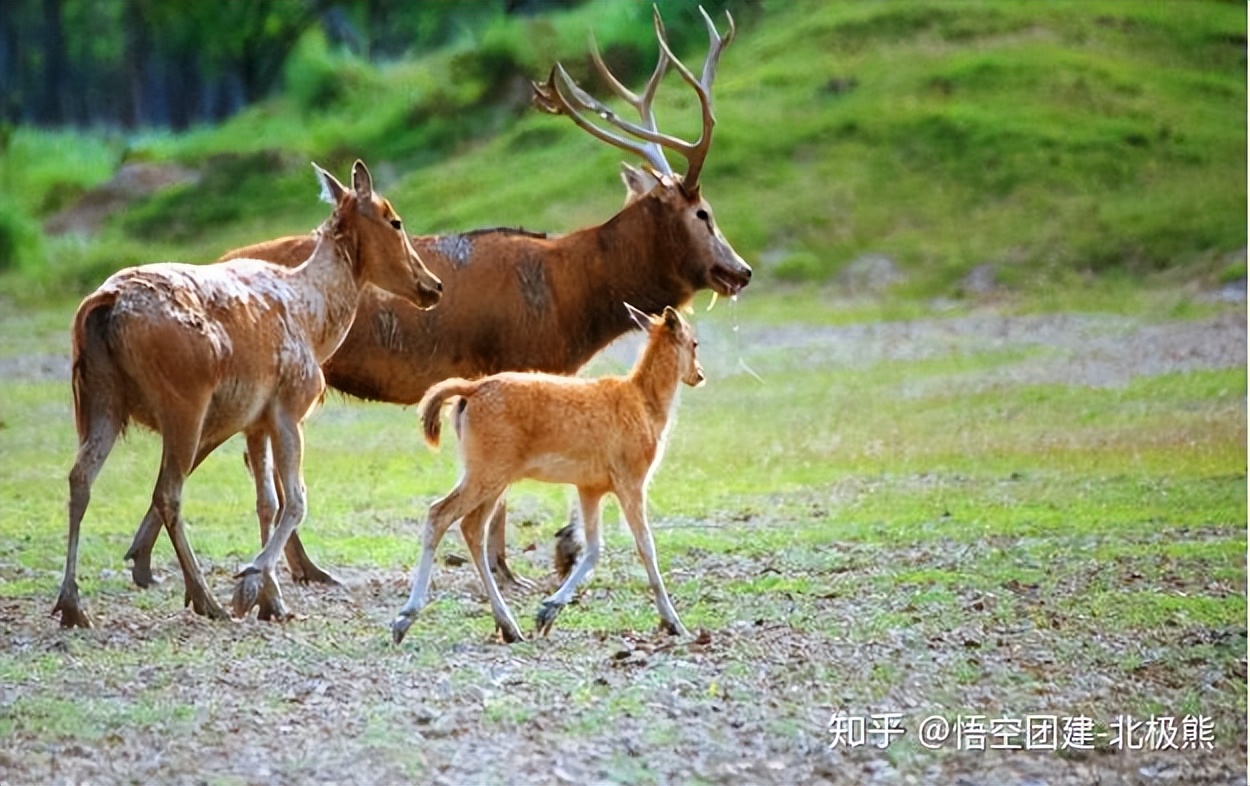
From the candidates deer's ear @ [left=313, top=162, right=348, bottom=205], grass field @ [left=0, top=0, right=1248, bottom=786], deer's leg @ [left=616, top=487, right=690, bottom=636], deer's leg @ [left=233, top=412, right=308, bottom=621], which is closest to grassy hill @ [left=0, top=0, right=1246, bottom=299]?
grass field @ [left=0, top=0, right=1248, bottom=786]

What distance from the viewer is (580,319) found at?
11086 millimetres

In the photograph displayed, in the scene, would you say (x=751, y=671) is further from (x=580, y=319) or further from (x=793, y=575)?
(x=580, y=319)

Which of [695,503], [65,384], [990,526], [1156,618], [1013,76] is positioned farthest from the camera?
[1013,76]

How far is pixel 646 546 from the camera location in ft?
27.7

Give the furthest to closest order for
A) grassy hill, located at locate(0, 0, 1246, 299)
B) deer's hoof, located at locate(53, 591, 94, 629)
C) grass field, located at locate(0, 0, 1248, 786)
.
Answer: grassy hill, located at locate(0, 0, 1246, 299) → deer's hoof, located at locate(53, 591, 94, 629) → grass field, located at locate(0, 0, 1248, 786)

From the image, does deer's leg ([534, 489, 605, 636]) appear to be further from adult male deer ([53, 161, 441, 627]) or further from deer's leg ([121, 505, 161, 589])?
deer's leg ([121, 505, 161, 589])

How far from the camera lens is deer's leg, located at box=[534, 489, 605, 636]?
329 inches

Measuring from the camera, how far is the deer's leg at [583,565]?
8367mm

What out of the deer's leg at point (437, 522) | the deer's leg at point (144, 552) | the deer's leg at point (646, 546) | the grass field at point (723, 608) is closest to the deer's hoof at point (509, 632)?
the grass field at point (723, 608)

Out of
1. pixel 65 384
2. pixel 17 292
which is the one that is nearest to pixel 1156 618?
pixel 65 384

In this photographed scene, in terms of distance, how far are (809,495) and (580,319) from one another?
306 cm

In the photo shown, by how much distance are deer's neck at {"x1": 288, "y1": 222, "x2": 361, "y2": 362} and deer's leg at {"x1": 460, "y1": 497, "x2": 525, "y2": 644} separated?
1.25 m

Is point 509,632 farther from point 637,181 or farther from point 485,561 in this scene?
point 637,181

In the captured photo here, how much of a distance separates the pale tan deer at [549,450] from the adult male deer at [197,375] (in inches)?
31.0
